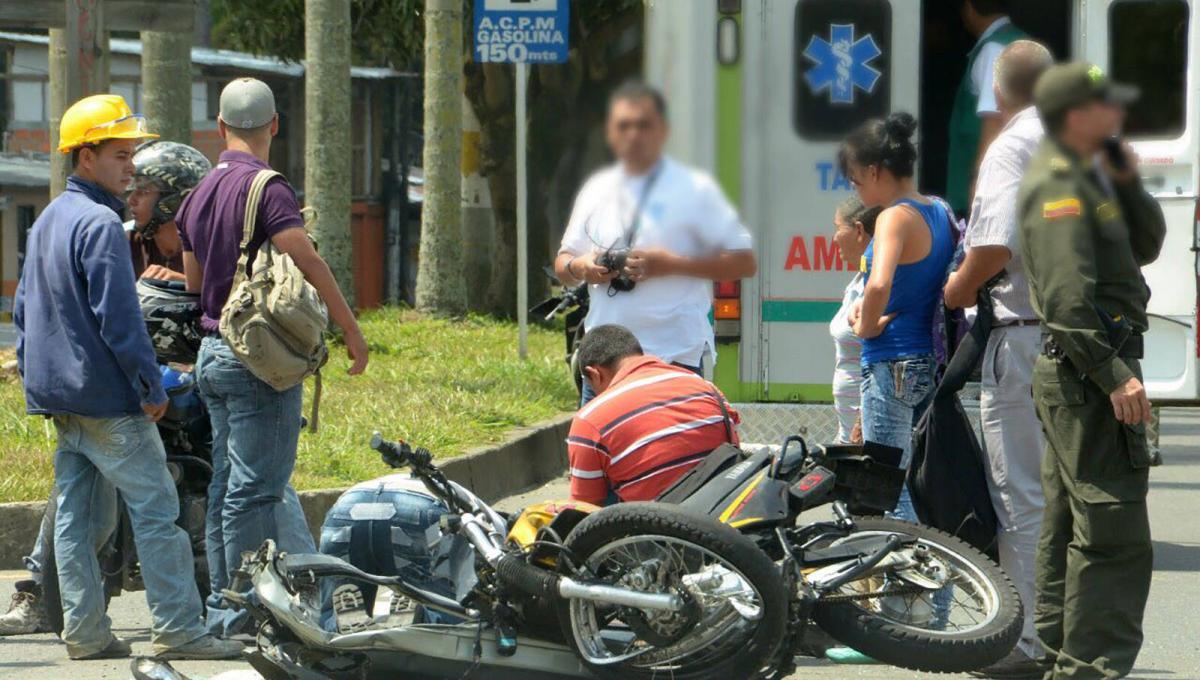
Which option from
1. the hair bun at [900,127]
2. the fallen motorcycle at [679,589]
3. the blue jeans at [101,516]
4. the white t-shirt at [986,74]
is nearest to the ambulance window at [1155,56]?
the white t-shirt at [986,74]

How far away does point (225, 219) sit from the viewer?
19.7 ft

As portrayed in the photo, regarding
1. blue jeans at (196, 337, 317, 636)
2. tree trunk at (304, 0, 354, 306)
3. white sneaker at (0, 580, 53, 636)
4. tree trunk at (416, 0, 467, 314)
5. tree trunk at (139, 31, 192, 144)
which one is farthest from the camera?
tree trunk at (416, 0, 467, 314)

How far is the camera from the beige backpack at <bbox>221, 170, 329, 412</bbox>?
5852mm

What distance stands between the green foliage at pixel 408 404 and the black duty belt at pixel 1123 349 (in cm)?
398

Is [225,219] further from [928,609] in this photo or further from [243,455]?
[928,609]

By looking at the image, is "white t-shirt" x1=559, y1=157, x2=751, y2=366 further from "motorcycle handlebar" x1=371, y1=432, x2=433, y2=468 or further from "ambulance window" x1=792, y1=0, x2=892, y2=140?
"ambulance window" x1=792, y1=0, x2=892, y2=140

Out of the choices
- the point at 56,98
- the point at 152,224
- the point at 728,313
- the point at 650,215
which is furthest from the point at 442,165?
the point at 650,215

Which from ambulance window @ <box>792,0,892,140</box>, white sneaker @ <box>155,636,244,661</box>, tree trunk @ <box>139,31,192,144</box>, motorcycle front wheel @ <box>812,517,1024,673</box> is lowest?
white sneaker @ <box>155,636,244,661</box>

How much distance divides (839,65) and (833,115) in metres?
0.41

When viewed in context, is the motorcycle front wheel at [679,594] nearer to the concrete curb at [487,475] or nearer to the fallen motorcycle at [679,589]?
the fallen motorcycle at [679,589]

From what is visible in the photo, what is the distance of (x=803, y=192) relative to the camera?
294 inches

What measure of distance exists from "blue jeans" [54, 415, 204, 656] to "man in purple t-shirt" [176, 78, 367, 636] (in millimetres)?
184

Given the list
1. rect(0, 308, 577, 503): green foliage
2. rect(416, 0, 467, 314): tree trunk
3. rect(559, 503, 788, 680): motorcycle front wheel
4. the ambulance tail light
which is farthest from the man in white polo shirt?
rect(416, 0, 467, 314): tree trunk

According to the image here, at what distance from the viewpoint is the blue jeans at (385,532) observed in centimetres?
542
